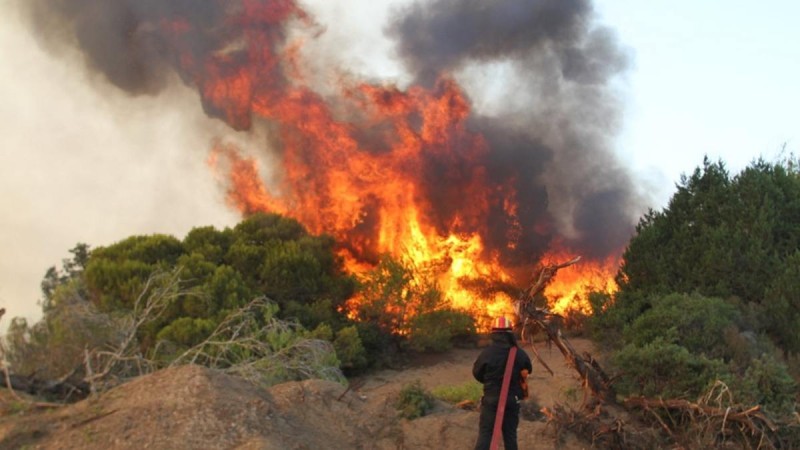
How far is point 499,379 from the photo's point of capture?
909 centimetres

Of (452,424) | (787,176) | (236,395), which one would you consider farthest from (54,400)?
(787,176)

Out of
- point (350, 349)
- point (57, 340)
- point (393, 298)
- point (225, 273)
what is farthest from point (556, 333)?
point (393, 298)

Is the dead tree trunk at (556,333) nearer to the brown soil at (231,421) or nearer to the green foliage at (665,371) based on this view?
the green foliage at (665,371)

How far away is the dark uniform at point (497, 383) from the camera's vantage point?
9.07 meters

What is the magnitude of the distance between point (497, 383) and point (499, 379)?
6cm

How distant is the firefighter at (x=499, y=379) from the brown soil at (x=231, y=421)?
1671mm

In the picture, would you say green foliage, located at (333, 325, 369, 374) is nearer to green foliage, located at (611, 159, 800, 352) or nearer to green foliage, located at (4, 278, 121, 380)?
green foliage, located at (611, 159, 800, 352)

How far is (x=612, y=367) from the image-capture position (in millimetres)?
15797

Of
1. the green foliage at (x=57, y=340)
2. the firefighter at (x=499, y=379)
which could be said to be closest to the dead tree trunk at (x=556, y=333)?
the firefighter at (x=499, y=379)

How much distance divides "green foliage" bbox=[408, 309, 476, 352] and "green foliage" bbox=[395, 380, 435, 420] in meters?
13.5

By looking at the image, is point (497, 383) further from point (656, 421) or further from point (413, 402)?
point (656, 421)

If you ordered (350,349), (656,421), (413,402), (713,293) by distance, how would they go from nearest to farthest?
(413,402)
(656,421)
(713,293)
(350,349)

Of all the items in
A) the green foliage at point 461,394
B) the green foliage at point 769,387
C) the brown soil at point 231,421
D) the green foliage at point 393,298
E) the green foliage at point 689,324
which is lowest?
the brown soil at point 231,421

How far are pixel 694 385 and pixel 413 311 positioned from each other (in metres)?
14.1
